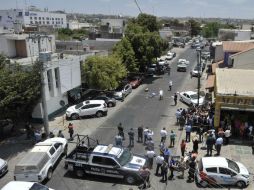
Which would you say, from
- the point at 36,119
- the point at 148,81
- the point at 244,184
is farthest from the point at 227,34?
the point at 244,184

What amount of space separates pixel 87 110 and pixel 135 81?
14445mm

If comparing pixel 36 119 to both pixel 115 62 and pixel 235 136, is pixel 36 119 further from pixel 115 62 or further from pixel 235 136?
pixel 235 136

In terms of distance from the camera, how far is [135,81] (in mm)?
44906

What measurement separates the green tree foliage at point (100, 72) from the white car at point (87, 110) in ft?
15.6

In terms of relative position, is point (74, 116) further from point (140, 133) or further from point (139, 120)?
point (140, 133)

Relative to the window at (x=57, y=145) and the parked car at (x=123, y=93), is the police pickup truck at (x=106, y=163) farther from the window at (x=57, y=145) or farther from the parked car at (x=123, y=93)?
the parked car at (x=123, y=93)

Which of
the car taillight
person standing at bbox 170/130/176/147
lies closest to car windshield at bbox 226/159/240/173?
the car taillight

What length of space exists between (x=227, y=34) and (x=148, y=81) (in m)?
34.3

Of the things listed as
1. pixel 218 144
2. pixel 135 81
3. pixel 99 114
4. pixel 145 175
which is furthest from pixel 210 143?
pixel 135 81

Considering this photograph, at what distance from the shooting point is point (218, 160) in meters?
19.2

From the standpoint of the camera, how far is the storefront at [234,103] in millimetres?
25219

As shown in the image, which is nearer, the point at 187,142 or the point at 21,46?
the point at 187,142

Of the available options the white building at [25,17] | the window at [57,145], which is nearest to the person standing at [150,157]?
the window at [57,145]

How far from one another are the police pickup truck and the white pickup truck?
1.21 m
